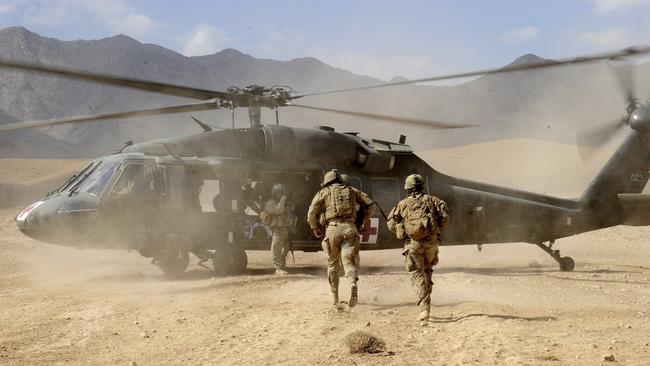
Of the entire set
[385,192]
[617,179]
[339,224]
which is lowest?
[339,224]

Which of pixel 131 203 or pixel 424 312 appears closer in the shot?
pixel 424 312

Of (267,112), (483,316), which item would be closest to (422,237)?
(483,316)

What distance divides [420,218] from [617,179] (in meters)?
7.39

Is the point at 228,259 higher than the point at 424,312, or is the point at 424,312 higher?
the point at 228,259

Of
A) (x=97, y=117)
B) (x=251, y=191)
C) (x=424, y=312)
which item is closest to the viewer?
(x=424, y=312)

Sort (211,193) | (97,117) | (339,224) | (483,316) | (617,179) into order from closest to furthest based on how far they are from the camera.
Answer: (483,316), (339,224), (97,117), (211,193), (617,179)

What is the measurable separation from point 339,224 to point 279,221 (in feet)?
9.67

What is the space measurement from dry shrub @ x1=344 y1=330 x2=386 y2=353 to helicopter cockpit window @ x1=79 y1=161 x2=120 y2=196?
235 inches

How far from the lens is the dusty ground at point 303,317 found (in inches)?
217

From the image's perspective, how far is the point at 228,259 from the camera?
10641 mm

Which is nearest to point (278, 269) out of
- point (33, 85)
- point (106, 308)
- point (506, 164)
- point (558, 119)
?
point (106, 308)

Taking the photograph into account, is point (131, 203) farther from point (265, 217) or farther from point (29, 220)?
point (265, 217)

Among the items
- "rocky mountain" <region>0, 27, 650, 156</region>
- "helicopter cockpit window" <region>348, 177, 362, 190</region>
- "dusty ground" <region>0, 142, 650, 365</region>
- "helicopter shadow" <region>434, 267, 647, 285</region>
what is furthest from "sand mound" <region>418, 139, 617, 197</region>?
"rocky mountain" <region>0, 27, 650, 156</region>

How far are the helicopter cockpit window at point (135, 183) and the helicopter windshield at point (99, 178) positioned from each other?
7.2 inches
